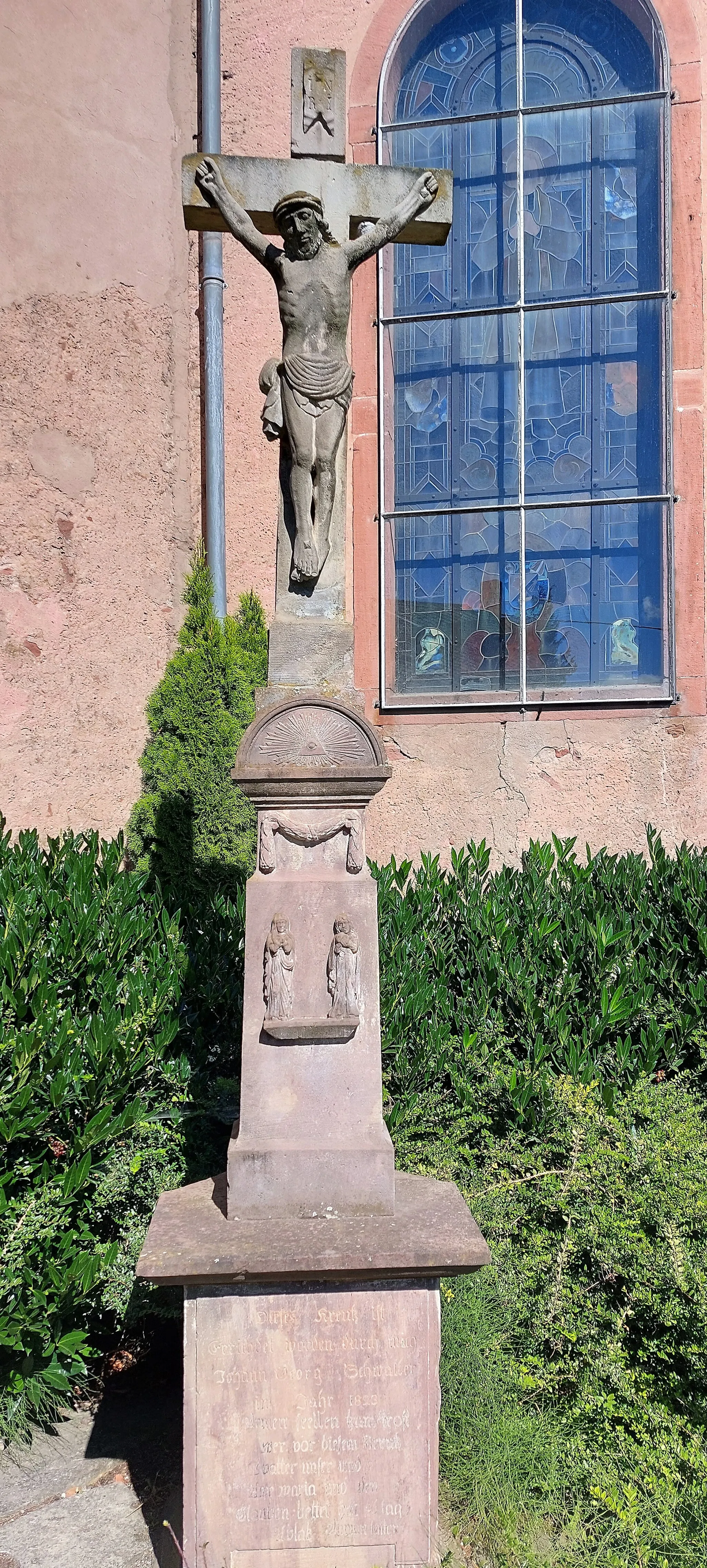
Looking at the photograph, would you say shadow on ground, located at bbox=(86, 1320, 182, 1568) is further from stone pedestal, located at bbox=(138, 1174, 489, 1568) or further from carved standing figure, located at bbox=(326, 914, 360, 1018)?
carved standing figure, located at bbox=(326, 914, 360, 1018)

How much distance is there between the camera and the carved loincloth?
9.71 feet

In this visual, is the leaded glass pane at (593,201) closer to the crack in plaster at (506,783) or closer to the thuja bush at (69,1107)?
the crack in plaster at (506,783)

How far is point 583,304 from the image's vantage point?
639 cm

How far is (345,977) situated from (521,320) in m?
4.99

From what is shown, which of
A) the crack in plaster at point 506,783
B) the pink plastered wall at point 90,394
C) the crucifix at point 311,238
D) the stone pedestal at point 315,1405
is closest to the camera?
the stone pedestal at point 315,1405

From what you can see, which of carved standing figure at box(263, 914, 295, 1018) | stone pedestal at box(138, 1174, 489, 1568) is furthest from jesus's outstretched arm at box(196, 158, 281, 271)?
stone pedestal at box(138, 1174, 489, 1568)

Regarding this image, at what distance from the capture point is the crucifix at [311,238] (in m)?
2.98

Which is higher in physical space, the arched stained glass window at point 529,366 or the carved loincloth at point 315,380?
the arched stained glass window at point 529,366

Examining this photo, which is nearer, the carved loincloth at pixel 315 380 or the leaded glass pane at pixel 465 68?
the carved loincloth at pixel 315 380

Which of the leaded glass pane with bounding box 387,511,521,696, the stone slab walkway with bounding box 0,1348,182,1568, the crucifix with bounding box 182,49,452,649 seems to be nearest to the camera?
the stone slab walkway with bounding box 0,1348,182,1568

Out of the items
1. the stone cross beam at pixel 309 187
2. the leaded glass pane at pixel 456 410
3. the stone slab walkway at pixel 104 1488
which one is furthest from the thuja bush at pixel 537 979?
the leaded glass pane at pixel 456 410

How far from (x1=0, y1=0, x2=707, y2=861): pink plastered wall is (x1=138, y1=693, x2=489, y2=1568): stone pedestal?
11.3 ft

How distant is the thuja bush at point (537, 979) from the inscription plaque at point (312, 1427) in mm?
1133

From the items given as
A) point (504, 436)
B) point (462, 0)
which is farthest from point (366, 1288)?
point (462, 0)
